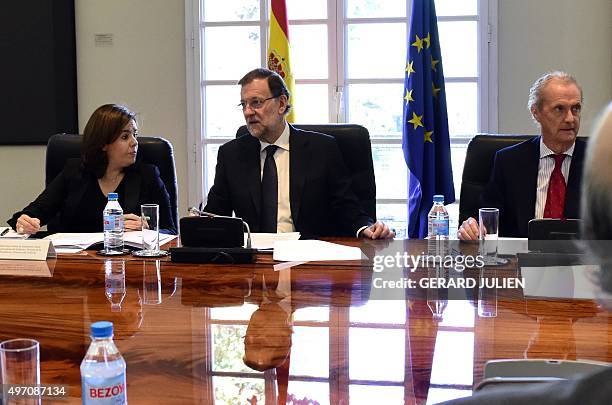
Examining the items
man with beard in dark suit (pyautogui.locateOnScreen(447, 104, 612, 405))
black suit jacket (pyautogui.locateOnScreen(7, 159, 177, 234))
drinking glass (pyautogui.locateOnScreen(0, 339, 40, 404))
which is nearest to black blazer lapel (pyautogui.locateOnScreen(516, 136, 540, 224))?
black suit jacket (pyautogui.locateOnScreen(7, 159, 177, 234))

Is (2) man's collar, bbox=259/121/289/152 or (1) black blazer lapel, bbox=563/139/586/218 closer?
(1) black blazer lapel, bbox=563/139/586/218

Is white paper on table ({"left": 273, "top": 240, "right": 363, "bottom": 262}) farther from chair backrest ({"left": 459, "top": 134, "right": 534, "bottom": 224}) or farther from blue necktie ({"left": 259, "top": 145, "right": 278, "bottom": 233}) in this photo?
chair backrest ({"left": 459, "top": 134, "right": 534, "bottom": 224})

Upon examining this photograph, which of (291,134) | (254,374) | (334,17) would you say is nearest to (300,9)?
(334,17)

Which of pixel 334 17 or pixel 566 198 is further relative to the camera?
pixel 334 17

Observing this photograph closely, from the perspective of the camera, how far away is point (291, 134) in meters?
3.30

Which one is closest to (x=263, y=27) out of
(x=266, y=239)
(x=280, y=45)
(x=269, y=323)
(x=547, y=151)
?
(x=280, y=45)

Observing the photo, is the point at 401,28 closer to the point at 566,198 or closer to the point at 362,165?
the point at 362,165

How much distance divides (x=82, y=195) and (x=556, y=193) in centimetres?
200

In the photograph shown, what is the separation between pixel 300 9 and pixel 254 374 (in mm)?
3865

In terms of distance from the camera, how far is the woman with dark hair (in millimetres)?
3279

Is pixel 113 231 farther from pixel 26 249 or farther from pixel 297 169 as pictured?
pixel 297 169

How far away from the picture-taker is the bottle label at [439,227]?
99.5 inches

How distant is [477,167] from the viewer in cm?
313

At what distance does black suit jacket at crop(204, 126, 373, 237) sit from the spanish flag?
4.38 ft
